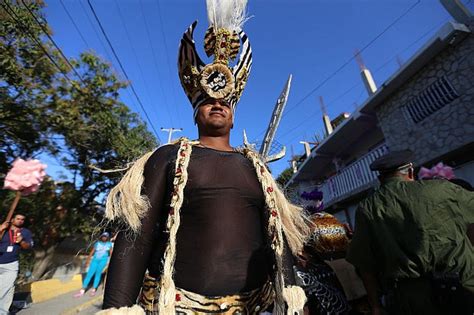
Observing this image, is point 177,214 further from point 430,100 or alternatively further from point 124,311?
point 430,100

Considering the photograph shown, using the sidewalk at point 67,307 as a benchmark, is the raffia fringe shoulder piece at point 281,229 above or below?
above

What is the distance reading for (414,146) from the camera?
7.73 m

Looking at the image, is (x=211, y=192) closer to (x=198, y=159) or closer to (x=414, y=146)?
(x=198, y=159)

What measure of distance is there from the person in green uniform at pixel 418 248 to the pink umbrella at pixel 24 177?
3444mm

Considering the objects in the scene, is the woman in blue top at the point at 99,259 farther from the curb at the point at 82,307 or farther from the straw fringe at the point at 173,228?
the straw fringe at the point at 173,228

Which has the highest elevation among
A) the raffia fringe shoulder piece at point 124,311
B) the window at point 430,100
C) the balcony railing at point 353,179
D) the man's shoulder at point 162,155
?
the window at point 430,100

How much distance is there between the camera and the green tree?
265 inches

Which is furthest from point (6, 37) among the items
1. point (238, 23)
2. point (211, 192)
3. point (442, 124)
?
point (442, 124)

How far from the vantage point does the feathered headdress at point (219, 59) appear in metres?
1.40

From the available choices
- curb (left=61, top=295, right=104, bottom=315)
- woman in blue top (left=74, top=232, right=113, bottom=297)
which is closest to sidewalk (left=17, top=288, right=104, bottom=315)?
curb (left=61, top=295, right=104, bottom=315)

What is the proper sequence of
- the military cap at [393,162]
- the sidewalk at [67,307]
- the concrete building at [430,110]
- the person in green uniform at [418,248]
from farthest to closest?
1. the concrete building at [430,110]
2. the sidewalk at [67,307]
3. the military cap at [393,162]
4. the person in green uniform at [418,248]

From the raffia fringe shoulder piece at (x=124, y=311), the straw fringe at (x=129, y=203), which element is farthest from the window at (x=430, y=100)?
the raffia fringe shoulder piece at (x=124, y=311)

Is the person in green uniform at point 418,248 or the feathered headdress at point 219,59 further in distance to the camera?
the person in green uniform at point 418,248

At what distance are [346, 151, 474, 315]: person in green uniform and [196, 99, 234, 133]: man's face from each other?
52.8 inches
